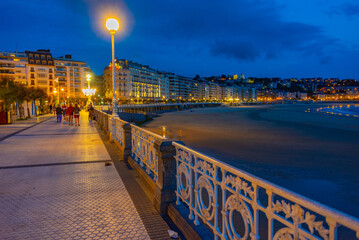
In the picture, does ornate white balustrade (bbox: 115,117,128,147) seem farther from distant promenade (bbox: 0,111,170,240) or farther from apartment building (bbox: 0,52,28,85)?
apartment building (bbox: 0,52,28,85)

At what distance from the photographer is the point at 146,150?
5957 millimetres

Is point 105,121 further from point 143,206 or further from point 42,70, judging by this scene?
point 42,70

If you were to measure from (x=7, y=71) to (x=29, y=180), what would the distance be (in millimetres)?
95449

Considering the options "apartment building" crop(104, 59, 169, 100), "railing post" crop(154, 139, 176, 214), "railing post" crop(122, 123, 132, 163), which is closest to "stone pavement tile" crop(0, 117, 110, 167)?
"railing post" crop(122, 123, 132, 163)

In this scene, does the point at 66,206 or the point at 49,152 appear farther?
the point at 49,152

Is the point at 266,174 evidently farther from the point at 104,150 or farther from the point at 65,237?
the point at 65,237

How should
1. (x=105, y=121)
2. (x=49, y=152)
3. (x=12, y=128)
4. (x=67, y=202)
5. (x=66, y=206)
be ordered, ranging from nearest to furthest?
(x=66, y=206)
(x=67, y=202)
(x=49, y=152)
(x=105, y=121)
(x=12, y=128)

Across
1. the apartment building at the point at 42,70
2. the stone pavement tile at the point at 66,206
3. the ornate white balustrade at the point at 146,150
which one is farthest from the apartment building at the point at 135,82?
the stone pavement tile at the point at 66,206

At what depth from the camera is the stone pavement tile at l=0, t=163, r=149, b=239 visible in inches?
140

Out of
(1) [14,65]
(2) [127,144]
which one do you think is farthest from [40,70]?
(2) [127,144]

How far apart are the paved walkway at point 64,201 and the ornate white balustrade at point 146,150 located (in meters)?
0.68

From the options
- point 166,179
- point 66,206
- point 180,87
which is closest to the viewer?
point 166,179

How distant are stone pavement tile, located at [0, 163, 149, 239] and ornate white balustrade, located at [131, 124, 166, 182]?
2.24 feet

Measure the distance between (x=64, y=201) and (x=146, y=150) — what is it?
1981 mm
